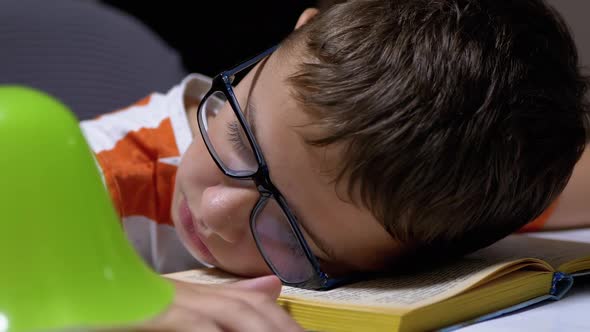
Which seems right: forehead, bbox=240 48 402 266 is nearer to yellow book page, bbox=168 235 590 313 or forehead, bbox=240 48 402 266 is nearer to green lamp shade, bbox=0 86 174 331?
yellow book page, bbox=168 235 590 313

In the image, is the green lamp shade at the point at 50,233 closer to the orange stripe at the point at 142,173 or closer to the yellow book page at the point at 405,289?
the yellow book page at the point at 405,289

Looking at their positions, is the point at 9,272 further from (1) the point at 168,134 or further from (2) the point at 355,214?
(1) the point at 168,134

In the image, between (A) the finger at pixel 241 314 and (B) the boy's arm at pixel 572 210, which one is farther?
(B) the boy's arm at pixel 572 210

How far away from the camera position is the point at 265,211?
70 centimetres

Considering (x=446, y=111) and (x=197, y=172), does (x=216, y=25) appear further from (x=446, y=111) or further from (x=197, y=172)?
(x=446, y=111)

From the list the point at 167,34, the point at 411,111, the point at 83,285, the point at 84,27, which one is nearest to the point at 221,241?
the point at 411,111

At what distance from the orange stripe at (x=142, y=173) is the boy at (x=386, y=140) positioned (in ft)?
0.55

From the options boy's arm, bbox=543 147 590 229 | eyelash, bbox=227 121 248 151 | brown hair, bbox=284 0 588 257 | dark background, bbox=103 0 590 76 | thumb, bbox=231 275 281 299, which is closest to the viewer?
thumb, bbox=231 275 281 299

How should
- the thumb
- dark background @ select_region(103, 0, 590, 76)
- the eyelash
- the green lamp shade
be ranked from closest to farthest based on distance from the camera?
the green lamp shade, the thumb, the eyelash, dark background @ select_region(103, 0, 590, 76)

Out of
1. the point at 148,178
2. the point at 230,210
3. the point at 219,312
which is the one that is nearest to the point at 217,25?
the point at 148,178

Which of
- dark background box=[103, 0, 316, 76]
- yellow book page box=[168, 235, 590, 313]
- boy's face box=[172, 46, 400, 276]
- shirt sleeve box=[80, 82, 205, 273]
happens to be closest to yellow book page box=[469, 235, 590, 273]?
yellow book page box=[168, 235, 590, 313]

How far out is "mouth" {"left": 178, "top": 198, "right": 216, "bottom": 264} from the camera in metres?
0.77

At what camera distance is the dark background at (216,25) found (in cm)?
200

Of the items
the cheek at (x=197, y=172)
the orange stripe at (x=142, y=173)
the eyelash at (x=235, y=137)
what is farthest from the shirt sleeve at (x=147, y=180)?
the eyelash at (x=235, y=137)
